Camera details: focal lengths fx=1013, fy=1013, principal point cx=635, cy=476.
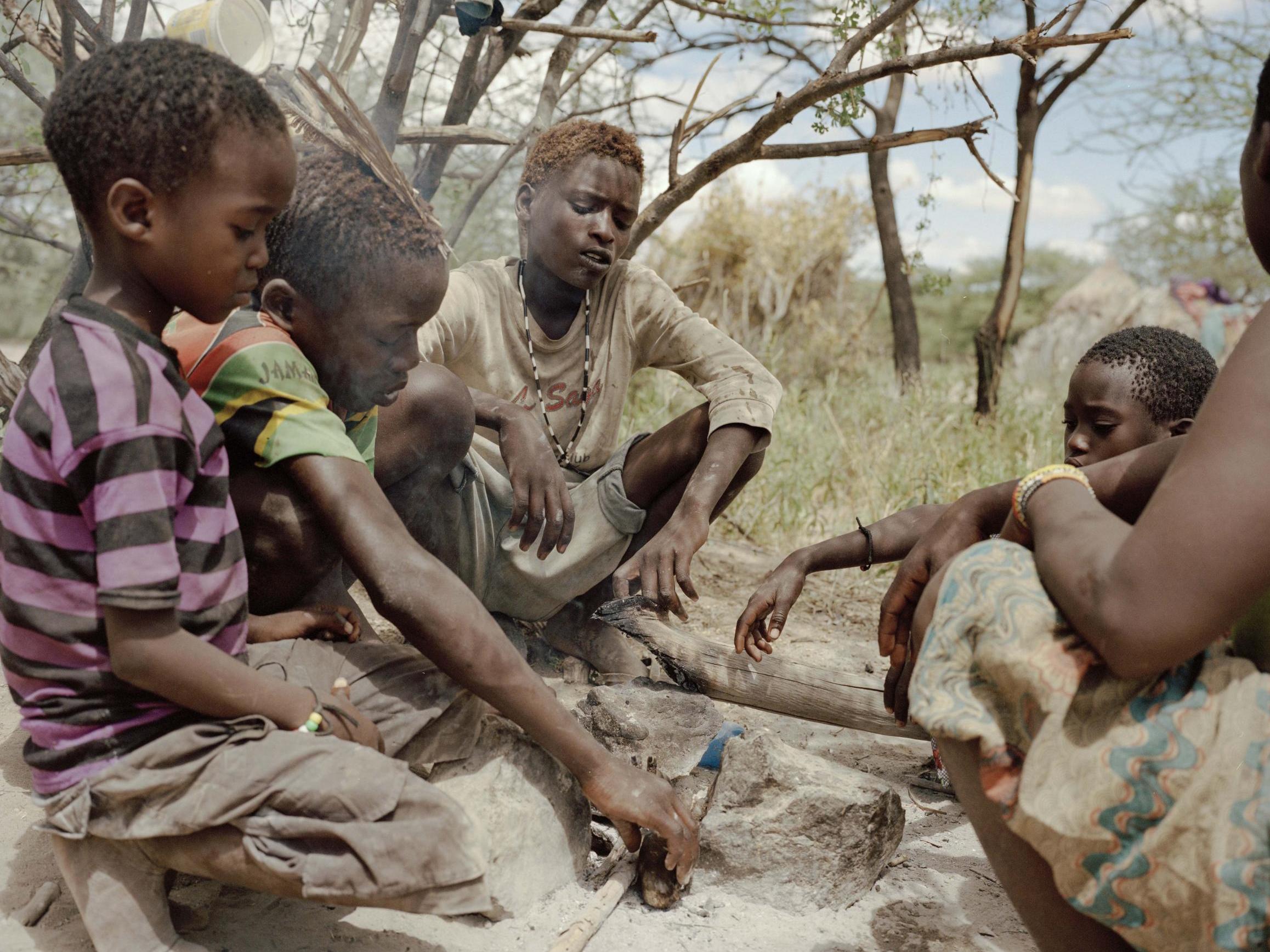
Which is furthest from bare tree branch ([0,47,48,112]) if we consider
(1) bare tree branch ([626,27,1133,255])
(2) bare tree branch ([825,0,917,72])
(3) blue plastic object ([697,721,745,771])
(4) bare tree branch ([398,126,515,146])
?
(3) blue plastic object ([697,721,745,771])

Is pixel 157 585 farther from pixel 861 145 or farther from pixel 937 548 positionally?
pixel 861 145

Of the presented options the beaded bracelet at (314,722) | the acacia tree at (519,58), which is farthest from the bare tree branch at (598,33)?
the beaded bracelet at (314,722)

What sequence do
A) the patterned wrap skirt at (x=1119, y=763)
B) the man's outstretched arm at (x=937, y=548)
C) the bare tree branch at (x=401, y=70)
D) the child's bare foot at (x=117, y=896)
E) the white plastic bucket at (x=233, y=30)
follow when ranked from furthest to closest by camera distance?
the bare tree branch at (x=401, y=70) < the white plastic bucket at (x=233, y=30) < the man's outstretched arm at (x=937, y=548) < the child's bare foot at (x=117, y=896) < the patterned wrap skirt at (x=1119, y=763)

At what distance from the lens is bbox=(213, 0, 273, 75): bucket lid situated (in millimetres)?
2201

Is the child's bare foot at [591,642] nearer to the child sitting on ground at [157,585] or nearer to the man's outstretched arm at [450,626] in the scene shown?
the man's outstretched arm at [450,626]

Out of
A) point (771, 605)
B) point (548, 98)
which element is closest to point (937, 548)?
point (771, 605)

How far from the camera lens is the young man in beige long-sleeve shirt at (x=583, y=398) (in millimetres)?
2762

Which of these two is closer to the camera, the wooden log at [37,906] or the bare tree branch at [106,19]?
the wooden log at [37,906]

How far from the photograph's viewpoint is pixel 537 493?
98.7 inches

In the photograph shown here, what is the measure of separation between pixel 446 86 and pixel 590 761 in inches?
154

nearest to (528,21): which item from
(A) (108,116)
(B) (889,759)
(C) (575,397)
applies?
(C) (575,397)

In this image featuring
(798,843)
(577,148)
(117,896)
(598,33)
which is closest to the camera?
(117,896)

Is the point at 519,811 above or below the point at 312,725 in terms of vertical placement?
below

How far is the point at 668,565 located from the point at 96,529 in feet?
4.74
